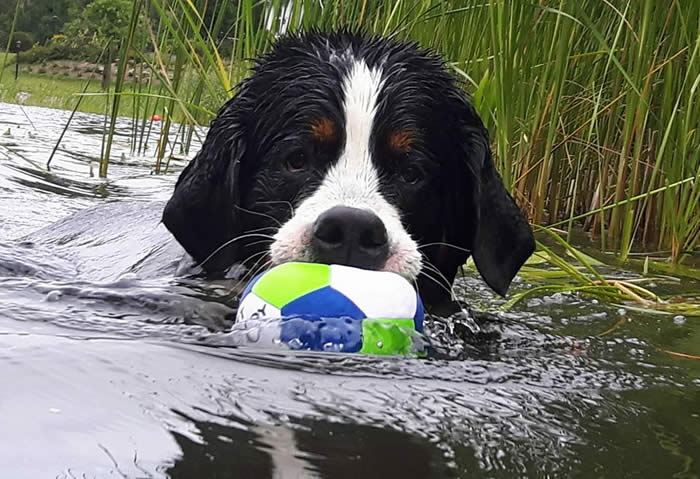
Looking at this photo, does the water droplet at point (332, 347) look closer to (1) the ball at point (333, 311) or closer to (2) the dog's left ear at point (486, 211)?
(1) the ball at point (333, 311)

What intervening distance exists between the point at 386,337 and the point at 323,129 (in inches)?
43.1

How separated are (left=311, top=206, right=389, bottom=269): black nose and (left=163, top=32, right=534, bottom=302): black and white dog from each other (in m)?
0.13

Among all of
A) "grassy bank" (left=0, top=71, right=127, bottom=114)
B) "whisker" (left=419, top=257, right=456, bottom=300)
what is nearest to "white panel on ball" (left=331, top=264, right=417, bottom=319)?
"whisker" (left=419, top=257, right=456, bottom=300)

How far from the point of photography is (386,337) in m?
2.54

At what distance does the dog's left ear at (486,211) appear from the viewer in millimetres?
3734

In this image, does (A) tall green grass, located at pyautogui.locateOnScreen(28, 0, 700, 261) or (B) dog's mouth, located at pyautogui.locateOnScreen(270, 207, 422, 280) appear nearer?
(B) dog's mouth, located at pyautogui.locateOnScreen(270, 207, 422, 280)

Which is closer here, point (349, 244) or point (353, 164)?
point (349, 244)

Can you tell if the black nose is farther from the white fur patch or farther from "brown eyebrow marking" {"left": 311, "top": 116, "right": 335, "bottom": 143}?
"brown eyebrow marking" {"left": 311, "top": 116, "right": 335, "bottom": 143}

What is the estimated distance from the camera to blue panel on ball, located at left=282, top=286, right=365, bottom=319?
2559 millimetres

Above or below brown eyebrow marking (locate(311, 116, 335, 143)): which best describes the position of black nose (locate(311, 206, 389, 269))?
below

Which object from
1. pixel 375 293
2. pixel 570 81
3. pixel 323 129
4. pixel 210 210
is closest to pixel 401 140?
pixel 323 129

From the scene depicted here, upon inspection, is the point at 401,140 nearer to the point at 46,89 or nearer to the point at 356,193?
the point at 356,193

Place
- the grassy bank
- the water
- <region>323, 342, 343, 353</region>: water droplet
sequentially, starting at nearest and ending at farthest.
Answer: the water < <region>323, 342, 343, 353</region>: water droplet < the grassy bank

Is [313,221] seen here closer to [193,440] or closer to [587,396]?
[587,396]
